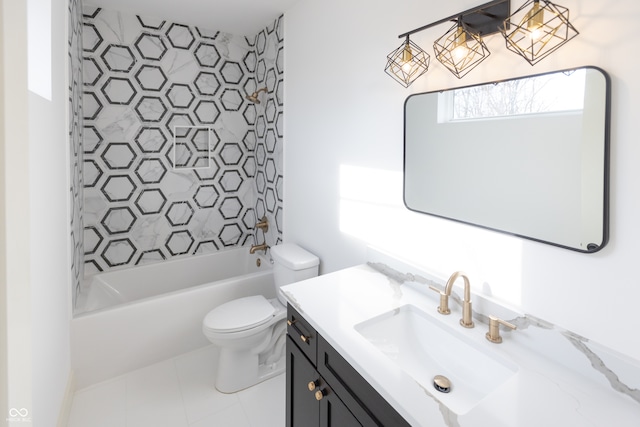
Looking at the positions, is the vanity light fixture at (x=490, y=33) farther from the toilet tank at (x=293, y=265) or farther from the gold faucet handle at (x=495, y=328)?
the toilet tank at (x=293, y=265)

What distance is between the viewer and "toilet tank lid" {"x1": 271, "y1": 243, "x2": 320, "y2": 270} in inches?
86.3

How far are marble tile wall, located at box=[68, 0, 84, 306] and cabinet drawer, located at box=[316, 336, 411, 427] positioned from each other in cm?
171

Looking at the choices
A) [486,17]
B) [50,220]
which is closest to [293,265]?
[50,220]

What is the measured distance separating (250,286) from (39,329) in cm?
146

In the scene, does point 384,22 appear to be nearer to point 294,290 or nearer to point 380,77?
point 380,77

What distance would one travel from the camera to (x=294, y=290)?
4.91 ft

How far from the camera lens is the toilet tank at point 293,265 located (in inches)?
86.4

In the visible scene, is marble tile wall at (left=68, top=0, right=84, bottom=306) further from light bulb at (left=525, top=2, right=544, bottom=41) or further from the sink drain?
light bulb at (left=525, top=2, right=544, bottom=41)

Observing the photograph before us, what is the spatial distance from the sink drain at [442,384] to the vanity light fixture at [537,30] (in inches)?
41.5

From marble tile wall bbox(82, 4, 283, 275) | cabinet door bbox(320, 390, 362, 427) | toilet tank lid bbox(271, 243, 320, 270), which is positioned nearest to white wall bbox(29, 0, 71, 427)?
marble tile wall bbox(82, 4, 283, 275)

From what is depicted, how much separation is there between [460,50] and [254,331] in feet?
5.92

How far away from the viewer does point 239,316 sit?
210cm

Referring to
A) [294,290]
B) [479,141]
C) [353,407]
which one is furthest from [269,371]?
[479,141]

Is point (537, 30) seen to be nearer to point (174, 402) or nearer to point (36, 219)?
point (36, 219)
